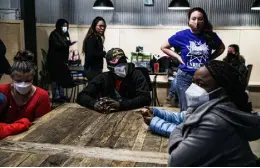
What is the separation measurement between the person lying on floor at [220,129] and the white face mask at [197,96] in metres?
0.02

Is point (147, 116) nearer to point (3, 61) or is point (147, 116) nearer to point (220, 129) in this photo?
point (220, 129)

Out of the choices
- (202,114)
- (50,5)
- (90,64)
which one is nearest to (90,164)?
(202,114)

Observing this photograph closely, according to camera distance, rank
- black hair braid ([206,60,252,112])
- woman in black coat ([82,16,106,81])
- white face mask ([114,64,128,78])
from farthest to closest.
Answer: woman in black coat ([82,16,106,81]) < white face mask ([114,64,128,78]) < black hair braid ([206,60,252,112])

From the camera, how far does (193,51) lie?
9.84 ft

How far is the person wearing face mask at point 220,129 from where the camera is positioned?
125 centimetres

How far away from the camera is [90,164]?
58.7 inches

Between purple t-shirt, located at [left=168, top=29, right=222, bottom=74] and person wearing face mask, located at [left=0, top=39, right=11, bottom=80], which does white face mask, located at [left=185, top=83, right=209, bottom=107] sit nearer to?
purple t-shirt, located at [left=168, top=29, right=222, bottom=74]

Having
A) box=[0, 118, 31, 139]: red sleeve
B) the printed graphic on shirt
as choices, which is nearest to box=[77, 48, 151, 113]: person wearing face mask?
the printed graphic on shirt

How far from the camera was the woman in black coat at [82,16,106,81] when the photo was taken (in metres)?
4.57

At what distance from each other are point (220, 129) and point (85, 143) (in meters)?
0.83

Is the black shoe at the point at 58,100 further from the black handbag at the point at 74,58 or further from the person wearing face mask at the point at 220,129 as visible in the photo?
the person wearing face mask at the point at 220,129

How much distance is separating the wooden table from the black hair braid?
44 centimetres

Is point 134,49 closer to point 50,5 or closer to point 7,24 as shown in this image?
point 50,5

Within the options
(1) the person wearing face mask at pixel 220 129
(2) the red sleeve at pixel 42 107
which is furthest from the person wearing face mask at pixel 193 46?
(1) the person wearing face mask at pixel 220 129
